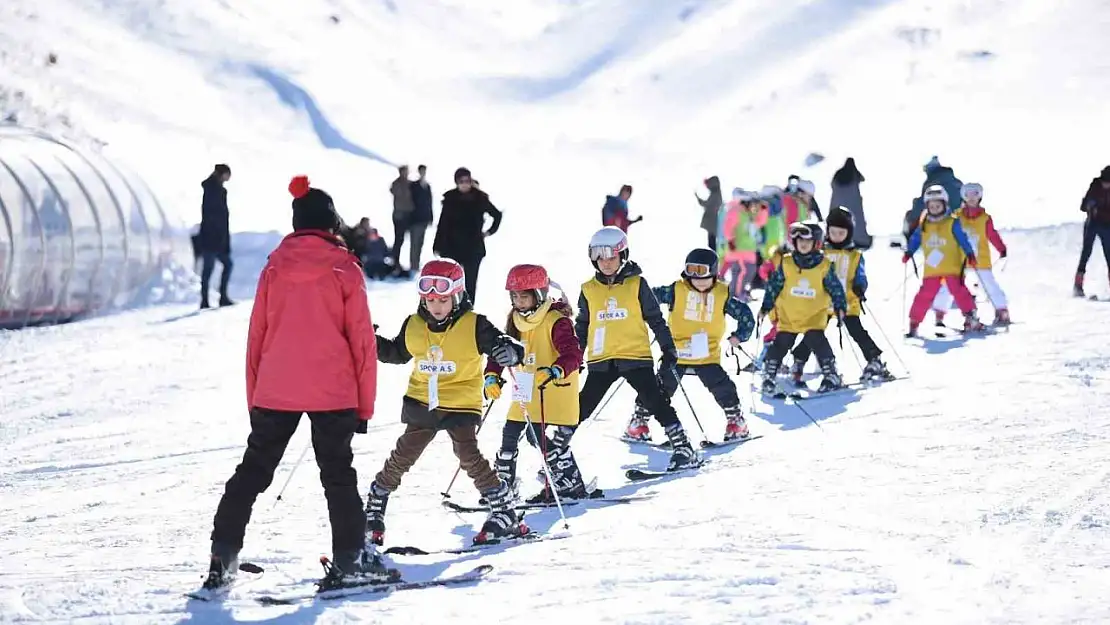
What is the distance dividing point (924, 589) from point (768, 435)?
163 inches

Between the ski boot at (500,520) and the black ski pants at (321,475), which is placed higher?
the black ski pants at (321,475)

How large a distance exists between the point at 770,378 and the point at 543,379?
13.2 ft

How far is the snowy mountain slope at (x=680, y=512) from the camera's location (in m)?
4.65

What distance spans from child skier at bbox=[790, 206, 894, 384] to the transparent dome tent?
9.35 metres

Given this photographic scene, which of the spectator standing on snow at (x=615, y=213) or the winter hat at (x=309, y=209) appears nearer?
the winter hat at (x=309, y=209)

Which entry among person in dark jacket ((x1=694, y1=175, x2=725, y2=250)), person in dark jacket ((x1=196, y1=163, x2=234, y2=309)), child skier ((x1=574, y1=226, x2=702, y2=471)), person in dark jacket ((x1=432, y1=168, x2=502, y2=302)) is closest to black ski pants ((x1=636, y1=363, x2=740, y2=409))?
child skier ((x1=574, y1=226, x2=702, y2=471))

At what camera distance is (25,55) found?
2808 cm

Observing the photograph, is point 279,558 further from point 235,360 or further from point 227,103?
point 227,103

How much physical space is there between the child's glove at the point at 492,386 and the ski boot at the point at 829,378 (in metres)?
4.99

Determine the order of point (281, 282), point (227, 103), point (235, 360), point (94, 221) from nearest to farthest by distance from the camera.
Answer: point (281, 282), point (235, 360), point (94, 221), point (227, 103)

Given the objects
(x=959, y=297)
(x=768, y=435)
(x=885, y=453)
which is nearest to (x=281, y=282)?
(x=885, y=453)

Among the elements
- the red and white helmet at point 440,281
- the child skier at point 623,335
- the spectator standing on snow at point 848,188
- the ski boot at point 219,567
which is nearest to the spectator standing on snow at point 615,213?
the spectator standing on snow at point 848,188

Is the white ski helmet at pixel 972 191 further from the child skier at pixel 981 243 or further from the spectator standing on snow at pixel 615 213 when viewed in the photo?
the spectator standing on snow at pixel 615 213

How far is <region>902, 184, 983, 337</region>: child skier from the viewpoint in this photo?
1291 centimetres
